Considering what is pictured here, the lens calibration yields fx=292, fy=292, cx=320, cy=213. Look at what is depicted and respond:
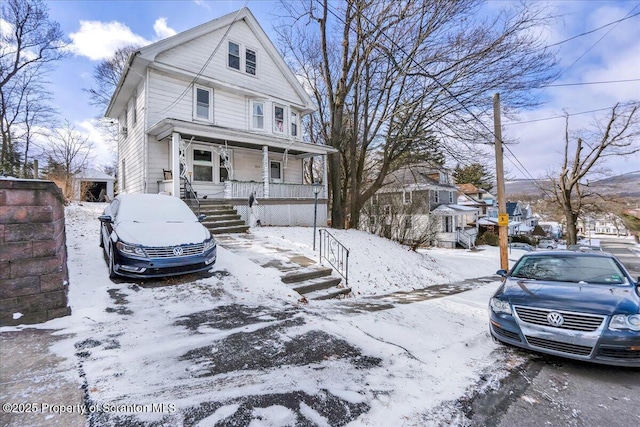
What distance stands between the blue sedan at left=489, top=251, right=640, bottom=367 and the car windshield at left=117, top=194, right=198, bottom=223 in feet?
20.3

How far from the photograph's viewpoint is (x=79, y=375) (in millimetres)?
2686

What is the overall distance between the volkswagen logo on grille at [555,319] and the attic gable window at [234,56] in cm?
1540

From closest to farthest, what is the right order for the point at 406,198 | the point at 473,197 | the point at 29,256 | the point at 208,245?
the point at 29,256
the point at 208,245
the point at 406,198
the point at 473,197

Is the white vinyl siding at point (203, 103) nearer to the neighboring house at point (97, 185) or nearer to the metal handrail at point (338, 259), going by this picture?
the metal handrail at point (338, 259)

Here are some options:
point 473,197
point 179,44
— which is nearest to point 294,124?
point 179,44

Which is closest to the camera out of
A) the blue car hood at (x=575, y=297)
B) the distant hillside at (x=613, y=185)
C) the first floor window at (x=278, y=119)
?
the blue car hood at (x=575, y=297)

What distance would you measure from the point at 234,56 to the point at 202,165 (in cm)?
578

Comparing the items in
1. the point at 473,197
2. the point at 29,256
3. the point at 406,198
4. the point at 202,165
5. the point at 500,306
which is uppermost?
the point at 202,165

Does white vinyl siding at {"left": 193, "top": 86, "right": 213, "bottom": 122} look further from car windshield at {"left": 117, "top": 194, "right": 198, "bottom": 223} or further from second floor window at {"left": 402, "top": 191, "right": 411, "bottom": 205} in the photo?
second floor window at {"left": 402, "top": 191, "right": 411, "bottom": 205}

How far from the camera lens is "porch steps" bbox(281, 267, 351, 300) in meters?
6.32

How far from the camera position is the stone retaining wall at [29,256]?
3.57 meters

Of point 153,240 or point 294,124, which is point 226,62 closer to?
point 294,124

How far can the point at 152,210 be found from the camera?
253 inches

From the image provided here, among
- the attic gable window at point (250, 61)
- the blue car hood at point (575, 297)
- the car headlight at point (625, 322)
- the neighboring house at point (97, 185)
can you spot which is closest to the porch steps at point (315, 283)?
the blue car hood at point (575, 297)
